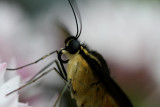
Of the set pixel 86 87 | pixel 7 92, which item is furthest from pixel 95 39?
pixel 7 92

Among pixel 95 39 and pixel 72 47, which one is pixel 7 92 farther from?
pixel 95 39

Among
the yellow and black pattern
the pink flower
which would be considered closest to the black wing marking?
the yellow and black pattern

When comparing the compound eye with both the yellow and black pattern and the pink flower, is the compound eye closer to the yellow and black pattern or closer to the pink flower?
the yellow and black pattern

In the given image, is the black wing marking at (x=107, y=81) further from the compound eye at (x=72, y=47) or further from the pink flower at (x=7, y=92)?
the pink flower at (x=7, y=92)

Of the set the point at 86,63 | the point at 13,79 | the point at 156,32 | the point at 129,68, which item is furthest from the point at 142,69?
the point at 13,79

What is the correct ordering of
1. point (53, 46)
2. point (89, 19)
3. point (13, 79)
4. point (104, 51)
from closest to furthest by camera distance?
point (13, 79) → point (53, 46) → point (104, 51) → point (89, 19)

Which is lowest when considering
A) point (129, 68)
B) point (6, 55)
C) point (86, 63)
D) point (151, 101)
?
point (151, 101)

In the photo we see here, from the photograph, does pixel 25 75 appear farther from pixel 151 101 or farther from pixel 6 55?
pixel 151 101
